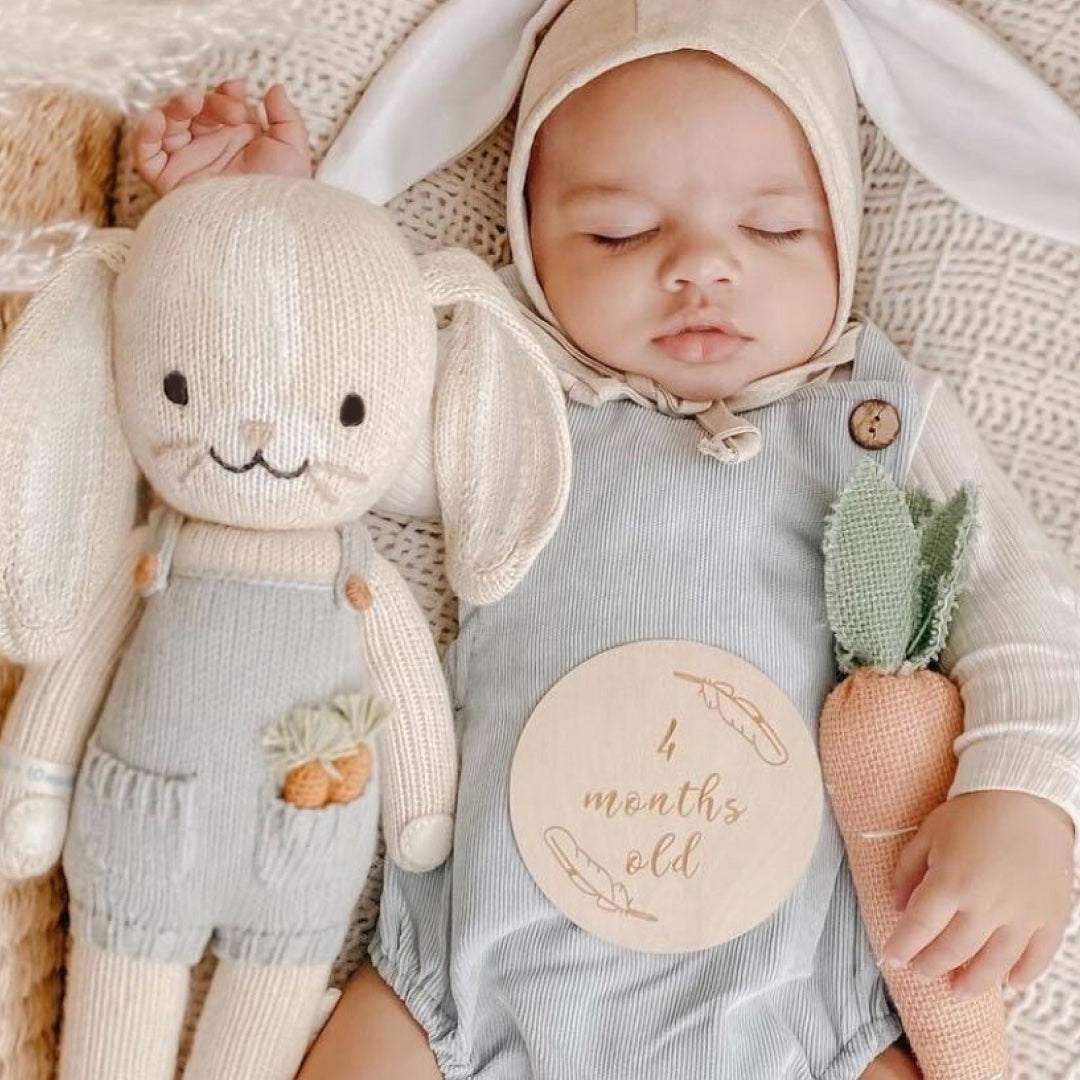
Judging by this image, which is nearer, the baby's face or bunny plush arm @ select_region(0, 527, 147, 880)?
bunny plush arm @ select_region(0, 527, 147, 880)

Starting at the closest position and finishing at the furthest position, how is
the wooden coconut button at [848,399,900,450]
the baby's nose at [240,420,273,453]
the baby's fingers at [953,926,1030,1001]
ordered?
the baby's nose at [240,420,273,453] < the baby's fingers at [953,926,1030,1001] < the wooden coconut button at [848,399,900,450]

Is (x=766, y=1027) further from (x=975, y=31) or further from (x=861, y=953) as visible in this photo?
(x=975, y=31)

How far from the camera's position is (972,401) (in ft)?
3.89

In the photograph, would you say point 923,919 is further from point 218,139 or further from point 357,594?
point 218,139

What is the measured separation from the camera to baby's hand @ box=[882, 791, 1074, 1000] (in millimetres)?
952

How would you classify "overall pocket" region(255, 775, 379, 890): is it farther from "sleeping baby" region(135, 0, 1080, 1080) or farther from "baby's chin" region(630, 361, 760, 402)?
"baby's chin" region(630, 361, 760, 402)

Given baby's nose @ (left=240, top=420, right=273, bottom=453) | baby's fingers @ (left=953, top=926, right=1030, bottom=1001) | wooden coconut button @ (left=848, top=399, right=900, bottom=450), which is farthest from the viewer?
wooden coconut button @ (left=848, top=399, right=900, bottom=450)

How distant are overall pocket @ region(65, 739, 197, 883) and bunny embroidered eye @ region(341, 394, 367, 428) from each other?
242mm

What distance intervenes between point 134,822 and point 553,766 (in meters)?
0.30

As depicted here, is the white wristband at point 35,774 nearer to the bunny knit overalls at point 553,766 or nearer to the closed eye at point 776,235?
the bunny knit overalls at point 553,766

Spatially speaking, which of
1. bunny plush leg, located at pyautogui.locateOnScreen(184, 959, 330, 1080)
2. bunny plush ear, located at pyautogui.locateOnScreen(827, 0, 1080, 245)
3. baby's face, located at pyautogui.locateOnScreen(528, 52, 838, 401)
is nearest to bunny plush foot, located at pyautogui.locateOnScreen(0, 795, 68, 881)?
bunny plush leg, located at pyautogui.locateOnScreen(184, 959, 330, 1080)

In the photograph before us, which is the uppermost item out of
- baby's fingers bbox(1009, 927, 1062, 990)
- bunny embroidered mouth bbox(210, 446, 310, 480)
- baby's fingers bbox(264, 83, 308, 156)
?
baby's fingers bbox(264, 83, 308, 156)

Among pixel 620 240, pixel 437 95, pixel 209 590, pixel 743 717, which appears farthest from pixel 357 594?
pixel 437 95

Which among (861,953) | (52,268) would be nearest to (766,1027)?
(861,953)
